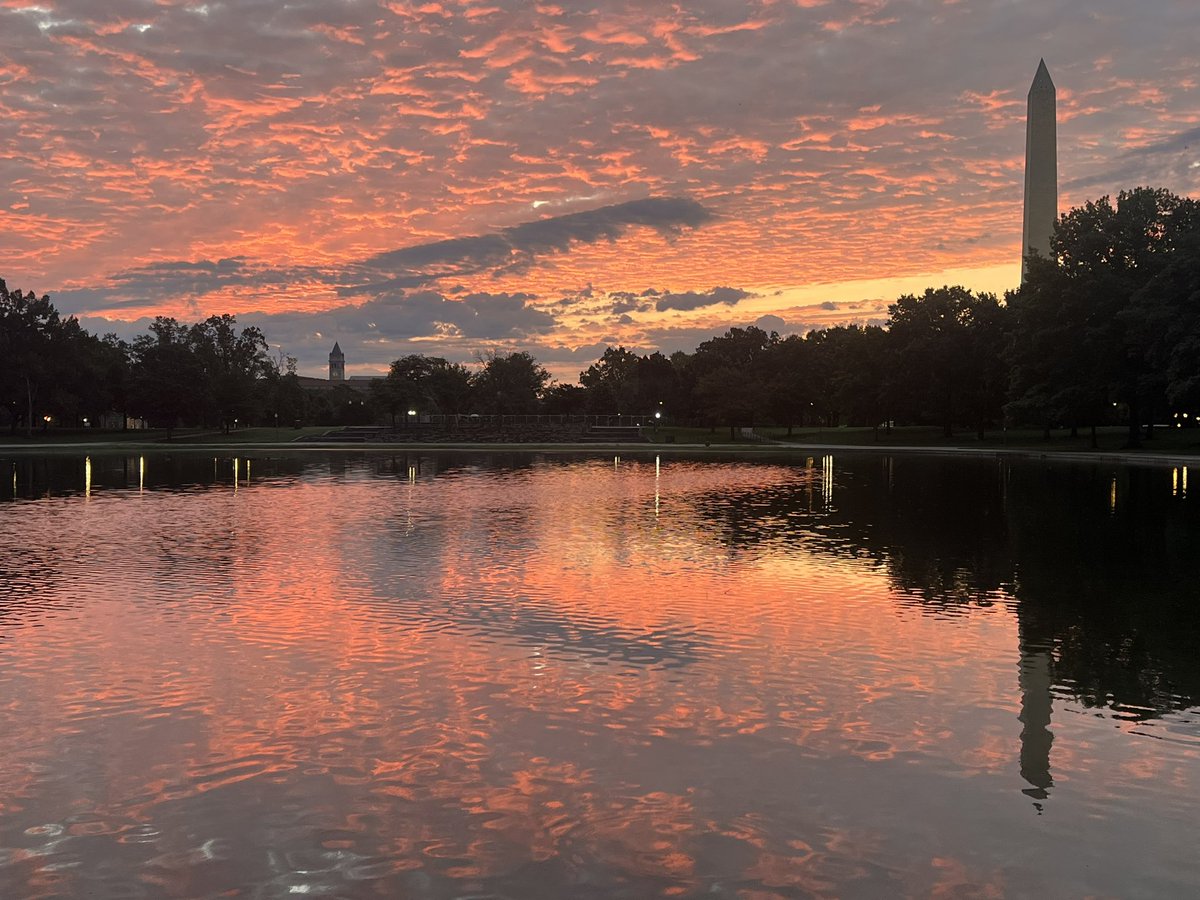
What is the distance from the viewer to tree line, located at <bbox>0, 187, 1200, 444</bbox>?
64.4 m

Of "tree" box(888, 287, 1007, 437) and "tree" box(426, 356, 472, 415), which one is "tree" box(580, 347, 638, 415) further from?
"tree" box(888, 287, 1007, 437)

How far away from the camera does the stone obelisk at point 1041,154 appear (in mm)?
78125

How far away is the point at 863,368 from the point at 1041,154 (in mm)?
26188

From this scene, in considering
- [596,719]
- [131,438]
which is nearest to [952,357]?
[131,438]

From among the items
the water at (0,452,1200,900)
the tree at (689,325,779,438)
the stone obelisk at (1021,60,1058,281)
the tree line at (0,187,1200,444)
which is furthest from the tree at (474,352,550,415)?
the water at (0,452,1200,900)

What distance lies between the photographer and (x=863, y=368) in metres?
96.8

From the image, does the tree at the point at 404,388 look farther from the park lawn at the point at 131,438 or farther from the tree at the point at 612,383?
the tree at the point at 612,383

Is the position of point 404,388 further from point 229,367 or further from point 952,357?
point 952,357

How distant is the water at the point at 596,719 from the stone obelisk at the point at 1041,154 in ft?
219

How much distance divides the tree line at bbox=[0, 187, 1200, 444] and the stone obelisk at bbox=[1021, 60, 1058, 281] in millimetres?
7696

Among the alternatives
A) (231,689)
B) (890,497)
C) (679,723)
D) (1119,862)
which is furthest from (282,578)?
(890,497)

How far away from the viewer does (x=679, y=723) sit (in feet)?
29.6

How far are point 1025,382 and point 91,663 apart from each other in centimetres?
7222

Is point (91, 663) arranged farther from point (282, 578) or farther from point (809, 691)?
point (809, 691)
